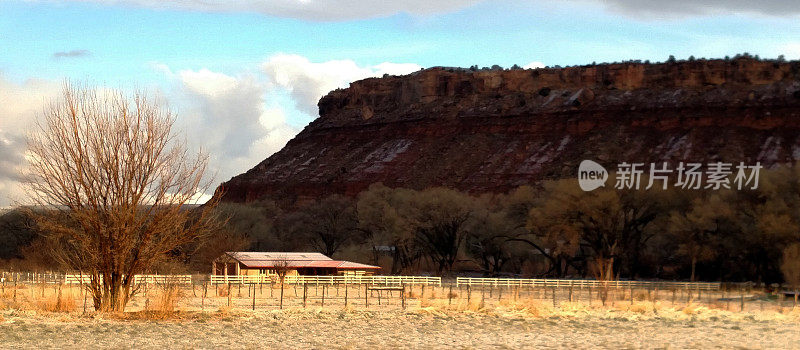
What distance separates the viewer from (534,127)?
125438 millimetres

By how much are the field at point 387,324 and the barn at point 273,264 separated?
1472 centimetres

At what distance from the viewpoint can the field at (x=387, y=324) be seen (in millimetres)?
25953

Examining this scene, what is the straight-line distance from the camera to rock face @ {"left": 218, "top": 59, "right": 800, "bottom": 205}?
11281 cm

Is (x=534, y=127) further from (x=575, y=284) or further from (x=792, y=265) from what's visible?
(x=792, y=265)

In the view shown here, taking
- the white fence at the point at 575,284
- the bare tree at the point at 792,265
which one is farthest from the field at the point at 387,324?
the bare tree at the point at 792,265

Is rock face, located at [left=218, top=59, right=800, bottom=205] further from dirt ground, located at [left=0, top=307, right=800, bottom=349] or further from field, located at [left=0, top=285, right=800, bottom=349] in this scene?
dirt ground, located at [left=0, top=307, right=800, bottom=349]

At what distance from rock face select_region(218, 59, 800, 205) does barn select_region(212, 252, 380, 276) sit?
52959 mm

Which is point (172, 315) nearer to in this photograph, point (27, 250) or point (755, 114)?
point (27, 250)

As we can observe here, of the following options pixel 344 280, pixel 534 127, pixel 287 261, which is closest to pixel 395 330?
pixel 344 280

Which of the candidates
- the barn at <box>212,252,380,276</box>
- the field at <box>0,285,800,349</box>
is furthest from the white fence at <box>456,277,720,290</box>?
the field at <box>0,285,800,349</box>

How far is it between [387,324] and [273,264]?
26.2 meters

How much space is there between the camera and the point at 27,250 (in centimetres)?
6969

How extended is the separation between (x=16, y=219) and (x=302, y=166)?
2379 inches

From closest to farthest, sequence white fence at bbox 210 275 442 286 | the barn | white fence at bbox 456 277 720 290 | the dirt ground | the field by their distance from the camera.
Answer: the dirt ground → the field → white fence at bbox 210 275 442 286 → white fence at bbox 456 277 720 290 → the barn
